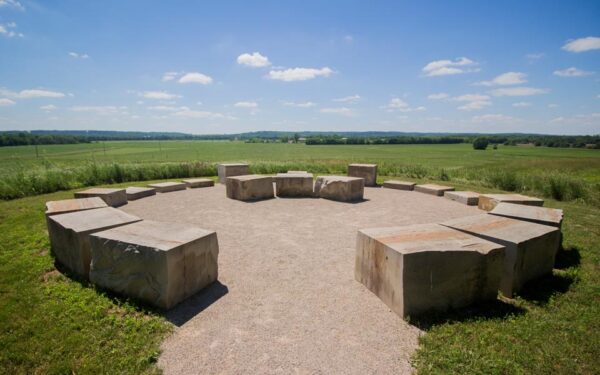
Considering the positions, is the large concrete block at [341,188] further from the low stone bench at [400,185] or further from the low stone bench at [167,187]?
the low stone bench at [167,187]

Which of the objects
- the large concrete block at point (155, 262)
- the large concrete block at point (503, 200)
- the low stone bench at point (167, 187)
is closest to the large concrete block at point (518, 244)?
the large concrete block at point (503, 200)

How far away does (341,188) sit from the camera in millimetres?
11117

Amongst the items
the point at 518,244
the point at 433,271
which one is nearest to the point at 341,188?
the point at 518,244

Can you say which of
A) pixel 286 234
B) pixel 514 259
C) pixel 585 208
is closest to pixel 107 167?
pixel 286 234

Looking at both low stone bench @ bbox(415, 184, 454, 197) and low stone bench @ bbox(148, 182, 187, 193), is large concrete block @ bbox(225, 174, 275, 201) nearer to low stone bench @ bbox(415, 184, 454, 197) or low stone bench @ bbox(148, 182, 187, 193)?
low stone bench @ bbox(148, 182, 187, 193)

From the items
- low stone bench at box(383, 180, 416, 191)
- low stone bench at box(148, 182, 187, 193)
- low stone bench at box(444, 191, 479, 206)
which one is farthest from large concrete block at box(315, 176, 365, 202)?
low stone bench at box(148, 182, 187, 193)

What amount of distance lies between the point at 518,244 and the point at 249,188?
8.48 m

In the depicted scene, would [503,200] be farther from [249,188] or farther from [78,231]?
[78,231]

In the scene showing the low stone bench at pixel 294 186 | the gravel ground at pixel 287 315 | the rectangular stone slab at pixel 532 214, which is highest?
the rectangular stone slab at pixel 532 214

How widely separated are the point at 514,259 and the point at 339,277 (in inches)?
98.0

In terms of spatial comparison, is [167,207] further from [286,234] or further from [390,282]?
[390,282]

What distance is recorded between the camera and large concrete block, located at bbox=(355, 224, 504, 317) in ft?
12.1

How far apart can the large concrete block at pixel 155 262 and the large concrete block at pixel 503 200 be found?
8.22 m

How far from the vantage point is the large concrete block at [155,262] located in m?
3.83
